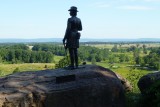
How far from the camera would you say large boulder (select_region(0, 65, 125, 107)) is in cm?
1442

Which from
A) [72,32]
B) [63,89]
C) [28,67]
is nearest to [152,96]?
[63,89]

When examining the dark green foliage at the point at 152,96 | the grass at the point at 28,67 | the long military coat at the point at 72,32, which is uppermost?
the long military coat at the point at 72,32

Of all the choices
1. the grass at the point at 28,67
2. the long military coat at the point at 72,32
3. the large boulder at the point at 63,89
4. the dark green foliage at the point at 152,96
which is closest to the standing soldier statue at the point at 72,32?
the long military coat at the point at 72,32

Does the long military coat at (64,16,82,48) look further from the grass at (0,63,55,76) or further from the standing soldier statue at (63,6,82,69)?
the grass at (0,63,55,76)

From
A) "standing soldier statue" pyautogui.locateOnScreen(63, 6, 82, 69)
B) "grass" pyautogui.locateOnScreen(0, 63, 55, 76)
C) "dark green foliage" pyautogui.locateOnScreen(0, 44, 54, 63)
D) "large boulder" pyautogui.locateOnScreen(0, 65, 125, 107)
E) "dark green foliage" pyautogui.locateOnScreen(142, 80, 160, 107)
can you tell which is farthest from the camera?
Result: "dark green foliage" pyautogui.locateOnScreen(0, 44, 54, 63)

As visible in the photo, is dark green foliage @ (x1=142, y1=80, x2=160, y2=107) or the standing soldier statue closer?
dark green foliage @ (x1=142, y1=80, x2=160, y2=107)

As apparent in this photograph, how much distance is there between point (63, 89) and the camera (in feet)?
49.8

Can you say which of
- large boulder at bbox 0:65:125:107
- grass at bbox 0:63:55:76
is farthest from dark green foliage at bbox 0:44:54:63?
large boulder at bbox 0:65:125:107

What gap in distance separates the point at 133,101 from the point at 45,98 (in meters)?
5.83

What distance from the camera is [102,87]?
1588cm

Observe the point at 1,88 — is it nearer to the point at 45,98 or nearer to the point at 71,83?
the point at 45,98

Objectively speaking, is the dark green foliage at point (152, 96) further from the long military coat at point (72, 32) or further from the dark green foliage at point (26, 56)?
the dark green foliage at point (26, 56)

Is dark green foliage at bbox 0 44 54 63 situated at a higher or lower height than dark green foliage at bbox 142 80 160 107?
lower

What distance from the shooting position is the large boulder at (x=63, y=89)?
1442cm
